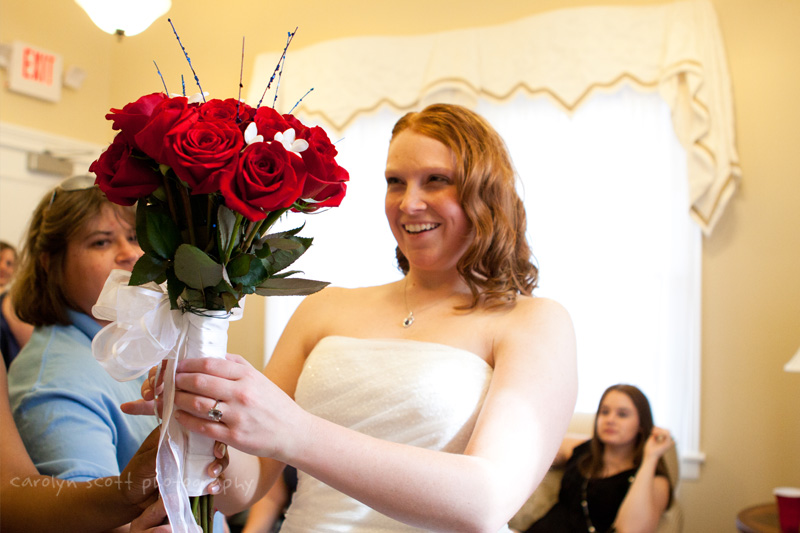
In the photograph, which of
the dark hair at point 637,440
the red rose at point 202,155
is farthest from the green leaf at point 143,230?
the dark hair at point 637,440

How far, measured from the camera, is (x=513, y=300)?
59.7 inches

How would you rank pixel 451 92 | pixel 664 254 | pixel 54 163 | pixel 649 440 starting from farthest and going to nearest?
pixel 54 163 < pixel 451 92 < pixel 664 254 < pixel 649 440

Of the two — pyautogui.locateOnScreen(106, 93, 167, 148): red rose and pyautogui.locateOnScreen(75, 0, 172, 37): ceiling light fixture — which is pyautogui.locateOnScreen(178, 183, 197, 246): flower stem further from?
pyautogui.locateOnScreen(75, 0, 172, 37): ceiling light fixture

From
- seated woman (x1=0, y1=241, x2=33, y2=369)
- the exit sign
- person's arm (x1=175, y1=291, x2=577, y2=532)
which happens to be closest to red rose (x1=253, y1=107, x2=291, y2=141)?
person's arm (x1=175, y1=291, x2=577, y2=532)

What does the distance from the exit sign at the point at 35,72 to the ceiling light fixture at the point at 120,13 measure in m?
1.54

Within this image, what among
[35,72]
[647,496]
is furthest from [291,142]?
[35,72]

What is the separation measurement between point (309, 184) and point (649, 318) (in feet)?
10.6

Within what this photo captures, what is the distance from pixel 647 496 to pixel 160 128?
9.32ft

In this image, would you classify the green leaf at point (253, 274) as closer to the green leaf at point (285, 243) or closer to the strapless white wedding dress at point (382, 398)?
the green leaf at point (285, 243)

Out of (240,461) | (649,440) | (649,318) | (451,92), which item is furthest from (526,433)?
(451,92)

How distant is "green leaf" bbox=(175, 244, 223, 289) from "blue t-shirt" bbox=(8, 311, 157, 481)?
63 cm

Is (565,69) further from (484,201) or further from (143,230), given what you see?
(143,230)

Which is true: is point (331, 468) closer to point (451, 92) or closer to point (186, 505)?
point (186, 505)

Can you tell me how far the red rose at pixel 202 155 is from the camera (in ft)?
2.91
